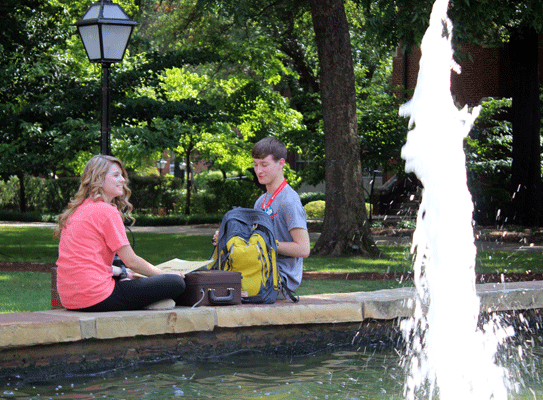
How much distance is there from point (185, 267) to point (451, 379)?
7.03ft

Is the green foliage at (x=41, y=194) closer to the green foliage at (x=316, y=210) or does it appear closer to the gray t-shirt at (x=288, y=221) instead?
the green foliage at (x=316, y=210)

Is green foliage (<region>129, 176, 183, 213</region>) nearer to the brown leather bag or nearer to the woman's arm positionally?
the brown leather bag

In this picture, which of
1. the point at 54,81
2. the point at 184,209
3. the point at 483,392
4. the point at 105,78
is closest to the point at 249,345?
the point at 483,392

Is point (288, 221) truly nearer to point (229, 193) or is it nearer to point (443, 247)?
point (443, 247)

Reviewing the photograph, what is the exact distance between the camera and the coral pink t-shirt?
515cm

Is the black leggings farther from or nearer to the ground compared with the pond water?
farther from the ground

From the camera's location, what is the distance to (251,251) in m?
5.56

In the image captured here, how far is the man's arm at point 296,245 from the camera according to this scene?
5.80 m

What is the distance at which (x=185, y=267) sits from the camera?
5.73m

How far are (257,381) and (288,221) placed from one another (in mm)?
1385

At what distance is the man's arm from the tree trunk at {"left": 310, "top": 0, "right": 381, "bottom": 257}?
7.70m

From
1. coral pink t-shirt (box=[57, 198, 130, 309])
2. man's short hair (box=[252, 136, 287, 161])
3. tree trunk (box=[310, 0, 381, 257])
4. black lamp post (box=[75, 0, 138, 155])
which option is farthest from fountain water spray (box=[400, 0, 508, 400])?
tree trunk (box=[310, 0, 381, 257])

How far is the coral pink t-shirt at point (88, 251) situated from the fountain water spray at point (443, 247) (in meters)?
2.20

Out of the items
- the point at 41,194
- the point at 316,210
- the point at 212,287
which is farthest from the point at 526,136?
the point at 41,194
